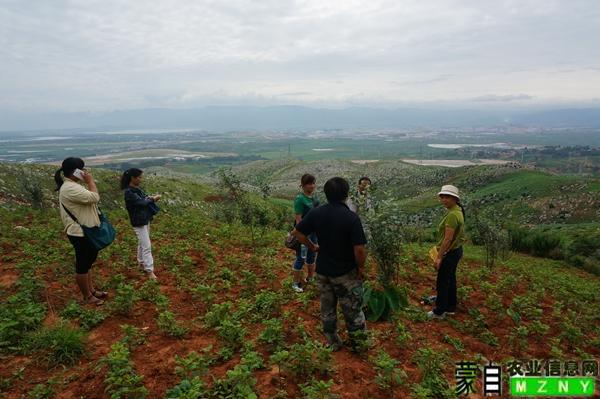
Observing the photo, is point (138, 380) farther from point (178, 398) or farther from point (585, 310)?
point (585, 310)

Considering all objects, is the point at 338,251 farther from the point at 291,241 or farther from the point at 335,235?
the point at 291,241

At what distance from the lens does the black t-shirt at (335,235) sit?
16.2ft

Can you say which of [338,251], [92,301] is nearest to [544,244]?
[338,251]

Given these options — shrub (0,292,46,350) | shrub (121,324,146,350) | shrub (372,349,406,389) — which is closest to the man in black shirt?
shrub (372,349,406,389)

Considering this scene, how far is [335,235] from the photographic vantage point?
16.3 ft

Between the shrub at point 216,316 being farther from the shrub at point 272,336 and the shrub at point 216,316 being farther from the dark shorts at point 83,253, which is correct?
the dark shorts at point 83,253

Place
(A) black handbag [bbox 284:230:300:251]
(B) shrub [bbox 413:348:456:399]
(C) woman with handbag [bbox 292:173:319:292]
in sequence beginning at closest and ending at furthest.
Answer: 1. (B) shrub [bbox 413:348:456:399]
2. (A) black handbag [bbox 284:230:300:251]
3. (C) woman with handbag [bbox 292:173:319:292]

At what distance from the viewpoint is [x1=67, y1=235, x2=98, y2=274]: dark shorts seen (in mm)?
6504

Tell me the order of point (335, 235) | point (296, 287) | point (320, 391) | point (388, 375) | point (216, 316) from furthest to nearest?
point (296, 287)
point (216, 316)
point (335, 235)
point (388, 375)
point (320, 391)

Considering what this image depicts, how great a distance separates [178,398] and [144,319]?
2.87 m

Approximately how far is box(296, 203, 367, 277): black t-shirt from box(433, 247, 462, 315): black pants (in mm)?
2738

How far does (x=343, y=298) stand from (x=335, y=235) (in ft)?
3.13

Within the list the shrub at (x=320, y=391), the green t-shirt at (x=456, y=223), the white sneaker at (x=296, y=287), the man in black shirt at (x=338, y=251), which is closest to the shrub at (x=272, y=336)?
the man in black shirt at (x=338, y=251)
